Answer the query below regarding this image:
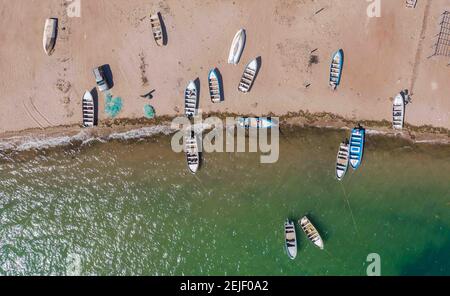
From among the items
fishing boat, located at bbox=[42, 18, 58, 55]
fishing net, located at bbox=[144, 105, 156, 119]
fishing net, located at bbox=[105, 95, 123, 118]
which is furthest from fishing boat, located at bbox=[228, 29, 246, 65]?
fishing boat, located at bbox=[42, 18, 58, 55]

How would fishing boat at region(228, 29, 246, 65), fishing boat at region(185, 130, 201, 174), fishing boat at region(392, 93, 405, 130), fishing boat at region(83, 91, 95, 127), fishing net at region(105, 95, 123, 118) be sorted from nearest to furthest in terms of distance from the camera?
fishing boat at region(392, 93, 405, 130)
fishing boat at region(228, 29, 246, 65)
fishing boat at region(83, 91, 95, 127)
fishing boat at region(185, 130, 201, 174)
fishing net at region(105, 95, 123, 118)

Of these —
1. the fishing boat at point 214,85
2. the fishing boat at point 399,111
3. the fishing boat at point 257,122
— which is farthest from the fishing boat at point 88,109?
the fishing boat at point 399,111

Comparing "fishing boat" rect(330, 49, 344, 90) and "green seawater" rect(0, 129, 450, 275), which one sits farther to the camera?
"green seawater" rect(0, 129, 450, 275)

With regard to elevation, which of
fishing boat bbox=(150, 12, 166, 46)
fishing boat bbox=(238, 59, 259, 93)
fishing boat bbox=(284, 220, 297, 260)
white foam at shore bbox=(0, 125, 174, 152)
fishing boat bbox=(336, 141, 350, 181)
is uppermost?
fishing boat bbox=(150, 12, 166, 46)

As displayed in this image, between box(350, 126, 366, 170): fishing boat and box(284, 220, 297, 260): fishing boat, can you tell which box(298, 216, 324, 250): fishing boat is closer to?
box(284, 220, 297, 260): fishing boat
